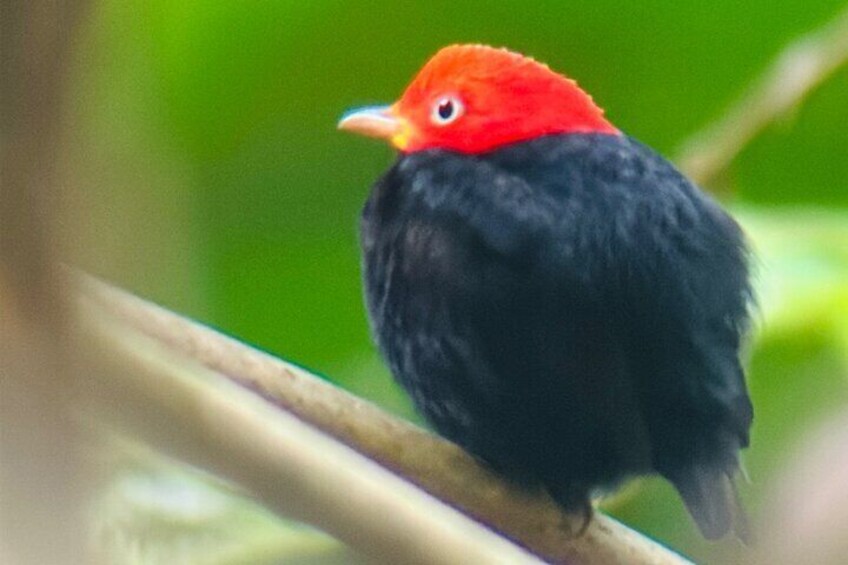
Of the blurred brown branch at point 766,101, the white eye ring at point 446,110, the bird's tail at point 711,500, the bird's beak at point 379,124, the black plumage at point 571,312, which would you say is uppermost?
the blurred brown branch at point 766,101

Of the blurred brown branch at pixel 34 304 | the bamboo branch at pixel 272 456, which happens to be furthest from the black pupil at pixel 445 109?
the blurred brown branch at pixel 34 304

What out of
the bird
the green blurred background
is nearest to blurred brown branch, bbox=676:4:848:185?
the green blurred background

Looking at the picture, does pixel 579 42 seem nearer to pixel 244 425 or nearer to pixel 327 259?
pixel 327 259

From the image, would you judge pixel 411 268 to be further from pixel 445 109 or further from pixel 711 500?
pixel 711 500

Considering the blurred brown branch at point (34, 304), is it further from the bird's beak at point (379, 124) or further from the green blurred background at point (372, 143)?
the green blurred background at point (372, 143)

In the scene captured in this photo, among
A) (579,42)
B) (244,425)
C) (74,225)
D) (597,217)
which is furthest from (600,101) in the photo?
(74,225)

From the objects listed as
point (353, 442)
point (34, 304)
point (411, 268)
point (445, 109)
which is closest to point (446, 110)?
point (445, 109)
